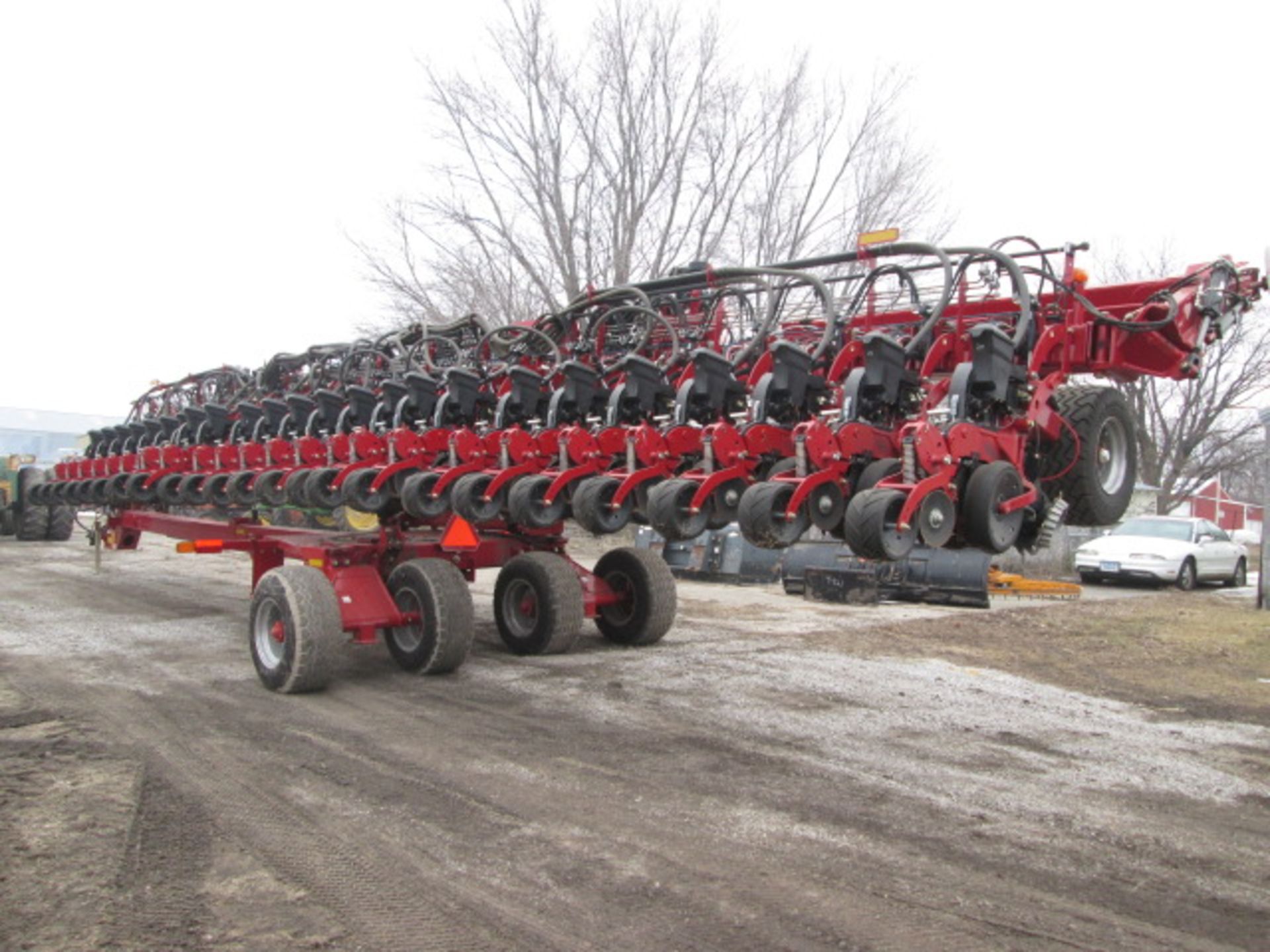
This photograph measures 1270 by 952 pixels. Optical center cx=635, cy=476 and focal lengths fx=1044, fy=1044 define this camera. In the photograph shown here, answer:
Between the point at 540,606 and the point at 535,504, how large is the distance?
2.44 m

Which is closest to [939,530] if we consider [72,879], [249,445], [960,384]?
[960,384]

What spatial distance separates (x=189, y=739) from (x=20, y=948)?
2.79 metres

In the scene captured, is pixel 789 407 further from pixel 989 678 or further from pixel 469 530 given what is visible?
pixel 989 678

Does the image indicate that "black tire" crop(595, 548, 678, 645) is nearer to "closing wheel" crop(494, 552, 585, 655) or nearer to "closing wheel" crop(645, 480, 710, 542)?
"closing wheel" crop(494, 552, 585, 655)

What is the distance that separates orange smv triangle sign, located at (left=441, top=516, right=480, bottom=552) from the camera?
835 cm

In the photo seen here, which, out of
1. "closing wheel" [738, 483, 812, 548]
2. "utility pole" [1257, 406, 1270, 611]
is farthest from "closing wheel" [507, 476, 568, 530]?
"utility pole" [1257, 406, 1270, 611]

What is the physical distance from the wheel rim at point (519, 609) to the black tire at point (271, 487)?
2318 mm

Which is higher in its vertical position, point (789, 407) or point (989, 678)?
point (789, 407)

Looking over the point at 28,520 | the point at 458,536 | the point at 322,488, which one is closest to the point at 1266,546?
the point at 458,536

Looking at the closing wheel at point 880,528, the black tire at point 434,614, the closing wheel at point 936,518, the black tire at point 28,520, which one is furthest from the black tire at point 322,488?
the black tire at point 28,520

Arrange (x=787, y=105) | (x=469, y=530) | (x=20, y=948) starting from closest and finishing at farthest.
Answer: (x=20, y=948) < (x=469, y=530) < (x=787, y=105)

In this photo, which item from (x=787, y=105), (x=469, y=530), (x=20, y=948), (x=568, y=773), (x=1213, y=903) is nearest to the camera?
(x=20, y=948)

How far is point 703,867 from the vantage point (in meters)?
4.31

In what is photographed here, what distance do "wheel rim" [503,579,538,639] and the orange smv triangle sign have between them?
3.75 feet
